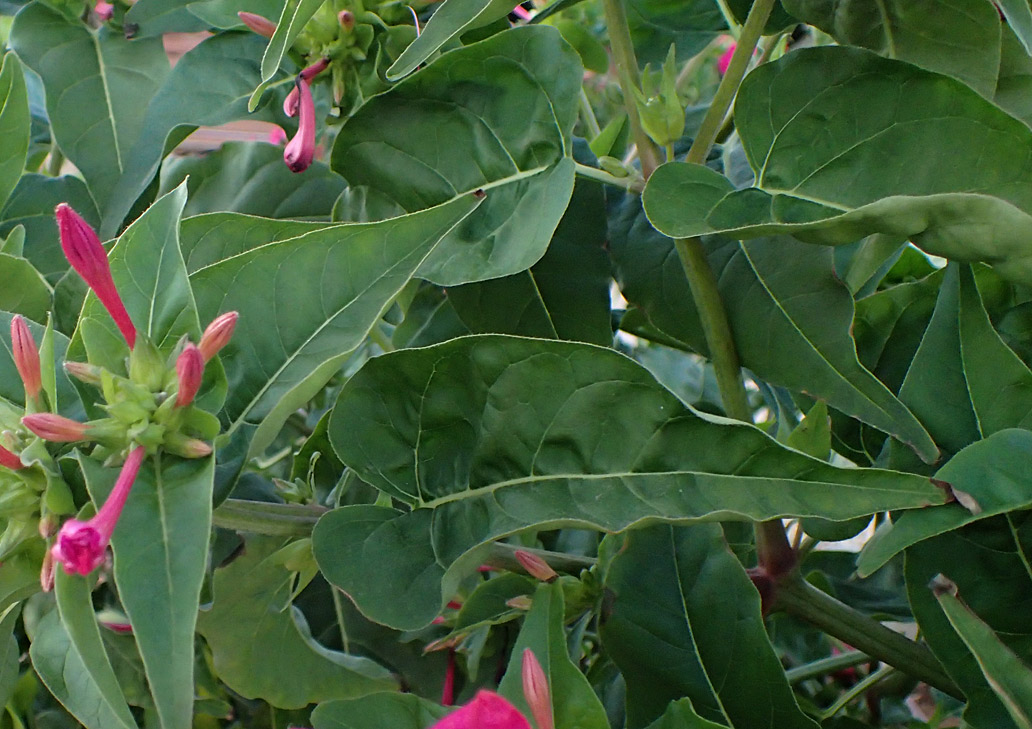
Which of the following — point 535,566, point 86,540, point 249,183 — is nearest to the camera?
point 86,540

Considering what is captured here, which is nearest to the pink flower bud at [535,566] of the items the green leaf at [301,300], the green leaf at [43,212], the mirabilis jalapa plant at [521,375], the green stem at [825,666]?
the mirabilis jalapa plant at [521,375]

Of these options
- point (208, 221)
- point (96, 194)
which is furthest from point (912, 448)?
point (96, 194)

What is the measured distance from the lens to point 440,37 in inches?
12.1

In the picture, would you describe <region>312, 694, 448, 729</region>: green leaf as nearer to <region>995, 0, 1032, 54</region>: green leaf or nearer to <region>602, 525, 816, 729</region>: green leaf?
<region>602, 525, 816, 729</region>: green leaf

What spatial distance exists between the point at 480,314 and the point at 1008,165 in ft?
0.74

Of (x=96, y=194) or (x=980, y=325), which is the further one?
(x=96, y=194)

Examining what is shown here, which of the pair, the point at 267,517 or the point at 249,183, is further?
the point at 249,183

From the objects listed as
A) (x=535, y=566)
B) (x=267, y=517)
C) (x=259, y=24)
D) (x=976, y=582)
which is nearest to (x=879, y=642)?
(x=976, y=582)

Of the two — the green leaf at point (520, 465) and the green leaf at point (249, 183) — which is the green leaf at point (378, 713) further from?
the green leaf at point (249, 183)

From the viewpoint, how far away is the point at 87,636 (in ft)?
0.77

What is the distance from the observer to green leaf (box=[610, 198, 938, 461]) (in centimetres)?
34

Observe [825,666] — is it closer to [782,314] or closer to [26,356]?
[782,314]

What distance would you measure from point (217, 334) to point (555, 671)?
147 mm

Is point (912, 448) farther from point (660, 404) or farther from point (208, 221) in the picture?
point (208, 221)
